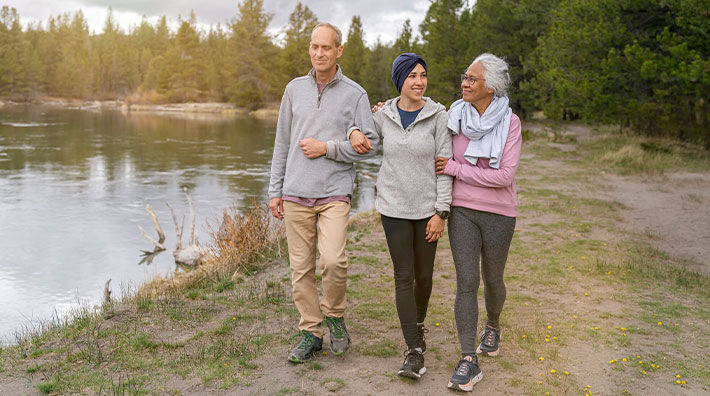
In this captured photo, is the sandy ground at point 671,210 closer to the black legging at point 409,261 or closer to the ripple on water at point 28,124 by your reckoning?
the black legging at point 409,261

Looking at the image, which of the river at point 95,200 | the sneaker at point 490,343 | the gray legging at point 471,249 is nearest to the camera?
the gray legging at point 471,249

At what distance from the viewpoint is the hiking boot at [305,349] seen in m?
4.16

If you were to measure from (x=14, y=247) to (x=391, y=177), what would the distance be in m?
11.9

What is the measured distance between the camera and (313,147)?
383 centimetres

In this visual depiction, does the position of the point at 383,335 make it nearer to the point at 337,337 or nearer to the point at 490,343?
the point at 337,337

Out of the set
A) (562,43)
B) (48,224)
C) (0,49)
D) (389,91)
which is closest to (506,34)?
(562,43)

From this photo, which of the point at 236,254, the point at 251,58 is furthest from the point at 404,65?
the point at 251,58

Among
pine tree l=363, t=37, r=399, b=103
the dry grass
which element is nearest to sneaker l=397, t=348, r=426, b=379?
the dry grass

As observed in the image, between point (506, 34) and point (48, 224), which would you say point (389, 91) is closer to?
point (506, 34)

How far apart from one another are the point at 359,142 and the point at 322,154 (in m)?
0.27

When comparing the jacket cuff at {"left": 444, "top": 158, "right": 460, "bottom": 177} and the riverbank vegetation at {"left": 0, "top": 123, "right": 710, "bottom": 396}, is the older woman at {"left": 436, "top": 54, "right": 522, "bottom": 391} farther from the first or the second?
the riverbank vegetation at {"left": 0, "top": 123, "right": 710, "bottom": 396}

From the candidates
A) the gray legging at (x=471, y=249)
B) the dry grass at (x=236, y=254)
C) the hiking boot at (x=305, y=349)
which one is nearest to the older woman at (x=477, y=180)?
the gray legging at (x=471, y=249)

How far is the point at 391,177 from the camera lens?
3.73 m

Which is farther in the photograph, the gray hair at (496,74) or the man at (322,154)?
the man at (322,154)
